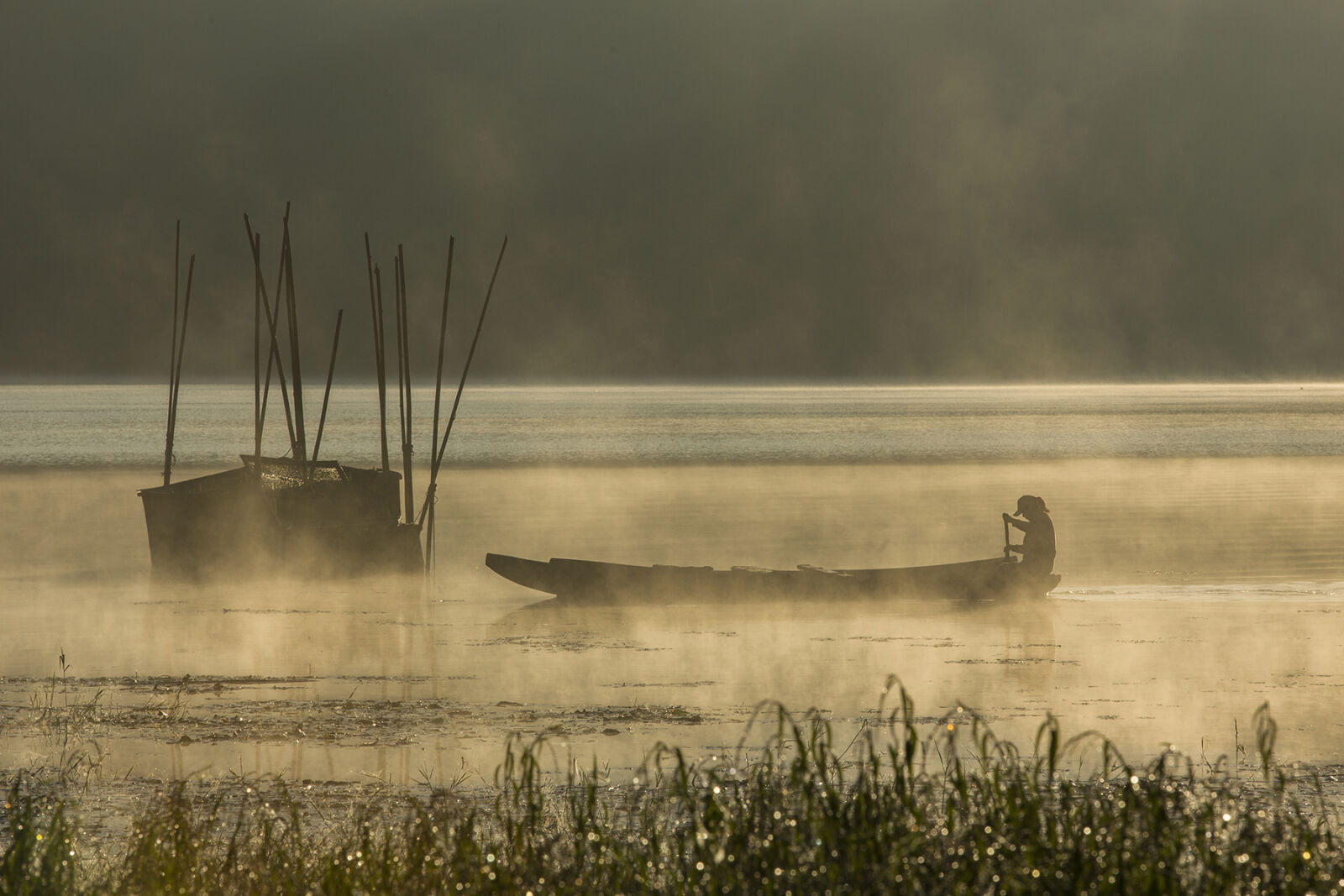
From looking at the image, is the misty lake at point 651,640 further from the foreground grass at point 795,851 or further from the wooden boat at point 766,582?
the foreground grass at point 795,851

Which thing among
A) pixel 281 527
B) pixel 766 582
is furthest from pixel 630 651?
pixel 281 527

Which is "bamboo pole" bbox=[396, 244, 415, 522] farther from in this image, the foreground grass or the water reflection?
the foreground grass

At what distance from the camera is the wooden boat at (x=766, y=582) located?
58.8ft

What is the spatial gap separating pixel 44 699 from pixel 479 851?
24.7ft

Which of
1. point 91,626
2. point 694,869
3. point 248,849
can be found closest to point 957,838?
point 694,869

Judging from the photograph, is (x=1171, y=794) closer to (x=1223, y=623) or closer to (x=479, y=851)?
(x=479, y=851)

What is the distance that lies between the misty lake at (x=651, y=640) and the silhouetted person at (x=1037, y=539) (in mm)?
672

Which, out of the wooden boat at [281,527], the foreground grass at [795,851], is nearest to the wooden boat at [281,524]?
the wooden boat at [281,527]

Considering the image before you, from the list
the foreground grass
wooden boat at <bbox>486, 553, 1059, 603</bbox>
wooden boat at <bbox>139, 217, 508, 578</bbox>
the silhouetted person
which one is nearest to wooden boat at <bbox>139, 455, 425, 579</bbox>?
wooden boat at <bbox>139, 217, 508, 578</bbox>

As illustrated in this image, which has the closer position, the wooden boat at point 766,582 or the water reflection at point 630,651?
the water reflection at point 630,651

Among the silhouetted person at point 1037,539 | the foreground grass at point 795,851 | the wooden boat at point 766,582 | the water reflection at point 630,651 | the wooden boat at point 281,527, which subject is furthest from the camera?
the wooden boat at point 281,527

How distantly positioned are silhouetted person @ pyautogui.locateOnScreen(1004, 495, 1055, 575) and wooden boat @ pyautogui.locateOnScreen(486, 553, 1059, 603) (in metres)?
0.16

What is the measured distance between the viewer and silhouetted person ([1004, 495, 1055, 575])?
18453 mm

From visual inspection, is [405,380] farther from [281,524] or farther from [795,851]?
[795,851]
